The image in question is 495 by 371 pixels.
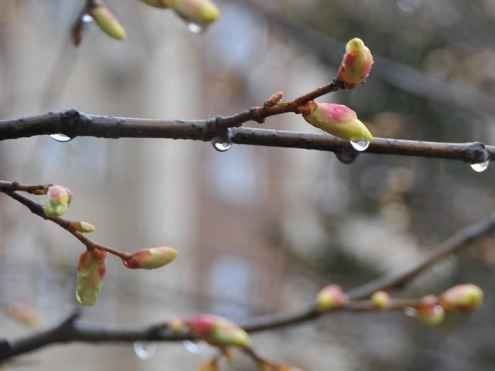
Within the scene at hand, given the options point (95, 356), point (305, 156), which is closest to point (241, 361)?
point (305, 156)

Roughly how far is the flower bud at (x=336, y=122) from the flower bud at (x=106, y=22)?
467mm

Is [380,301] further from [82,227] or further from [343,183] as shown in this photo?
[343,183]

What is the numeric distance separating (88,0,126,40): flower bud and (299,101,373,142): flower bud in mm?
467

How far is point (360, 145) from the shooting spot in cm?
96

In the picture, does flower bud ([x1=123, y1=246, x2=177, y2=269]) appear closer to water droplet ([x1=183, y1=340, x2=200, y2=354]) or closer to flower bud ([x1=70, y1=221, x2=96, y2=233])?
flower bud ([x1=70, y1=221, x2=96, y2=233])

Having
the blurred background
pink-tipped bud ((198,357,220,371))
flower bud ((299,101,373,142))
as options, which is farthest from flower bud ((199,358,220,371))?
flower bud ((299,101,373,142))

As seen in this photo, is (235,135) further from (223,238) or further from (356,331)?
(223,238)

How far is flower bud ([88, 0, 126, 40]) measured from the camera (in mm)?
1311

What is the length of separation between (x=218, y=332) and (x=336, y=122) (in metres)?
0.49

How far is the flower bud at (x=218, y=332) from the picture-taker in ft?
4.22

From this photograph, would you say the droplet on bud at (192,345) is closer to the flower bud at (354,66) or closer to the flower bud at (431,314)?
the flower bud at (431,314)

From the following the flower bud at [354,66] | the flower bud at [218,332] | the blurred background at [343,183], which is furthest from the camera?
the blurred background at [343,183]

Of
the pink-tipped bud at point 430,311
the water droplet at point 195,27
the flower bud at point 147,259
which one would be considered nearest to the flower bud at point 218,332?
the flower bud at point 147,259

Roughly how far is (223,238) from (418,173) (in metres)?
9.69
